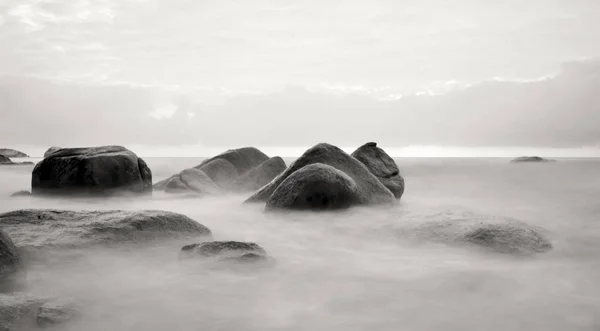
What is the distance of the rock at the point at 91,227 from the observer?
522 cm

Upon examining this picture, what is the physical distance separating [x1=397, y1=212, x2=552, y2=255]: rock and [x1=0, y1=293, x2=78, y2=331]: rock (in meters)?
4.17

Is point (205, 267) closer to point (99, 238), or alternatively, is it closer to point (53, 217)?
point (99, 238)

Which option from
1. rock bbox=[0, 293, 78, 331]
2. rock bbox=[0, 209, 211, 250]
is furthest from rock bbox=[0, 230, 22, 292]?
rock bbox=[0, 293, 78, 331]

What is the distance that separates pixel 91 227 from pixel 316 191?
3.49 metres

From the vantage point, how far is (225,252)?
4941 mm

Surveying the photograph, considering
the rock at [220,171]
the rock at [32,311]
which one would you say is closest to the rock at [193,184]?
the rock at [220,171]

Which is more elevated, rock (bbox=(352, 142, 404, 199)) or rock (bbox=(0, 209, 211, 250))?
rock (bbox=(352, 142, 404, 199))

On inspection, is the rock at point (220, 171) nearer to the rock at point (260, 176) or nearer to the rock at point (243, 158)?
the rock at point (243, 158)

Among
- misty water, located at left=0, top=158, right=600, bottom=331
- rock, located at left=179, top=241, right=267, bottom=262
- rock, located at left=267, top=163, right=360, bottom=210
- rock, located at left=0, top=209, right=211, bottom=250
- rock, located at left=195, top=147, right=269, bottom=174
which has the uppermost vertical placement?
rock, located at left=195, top=147, right=269, bottom=174

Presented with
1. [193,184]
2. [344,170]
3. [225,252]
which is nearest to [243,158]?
[193,184]

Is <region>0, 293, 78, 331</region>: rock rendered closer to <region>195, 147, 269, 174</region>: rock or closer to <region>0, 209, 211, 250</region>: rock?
<region>0, 209, 211, 250</region>: rock

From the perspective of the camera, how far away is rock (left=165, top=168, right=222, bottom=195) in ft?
40.2

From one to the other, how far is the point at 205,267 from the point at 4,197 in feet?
31.0

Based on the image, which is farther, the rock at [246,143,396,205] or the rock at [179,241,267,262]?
the rock at [246,143,396,205]
